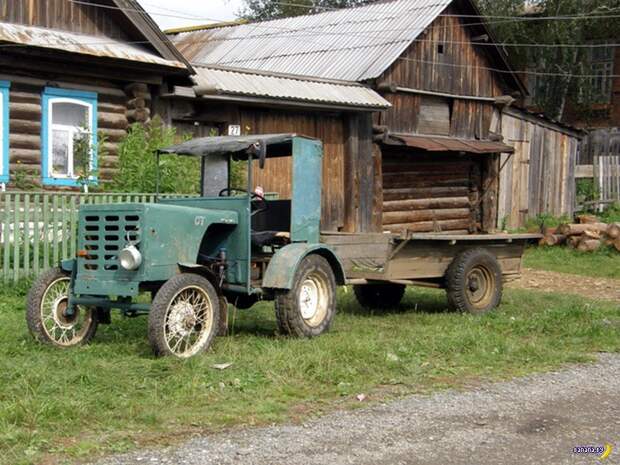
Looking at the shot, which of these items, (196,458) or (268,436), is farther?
(268,436)

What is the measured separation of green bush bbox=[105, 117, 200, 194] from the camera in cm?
1451

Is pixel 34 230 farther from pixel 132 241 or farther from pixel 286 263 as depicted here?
pixel 286 263

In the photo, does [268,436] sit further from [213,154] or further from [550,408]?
[213,154]

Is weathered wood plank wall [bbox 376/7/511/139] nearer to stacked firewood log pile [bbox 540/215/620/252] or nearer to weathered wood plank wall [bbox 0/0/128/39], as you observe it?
stacked firewood log pile [bbox 540/215/620/252]

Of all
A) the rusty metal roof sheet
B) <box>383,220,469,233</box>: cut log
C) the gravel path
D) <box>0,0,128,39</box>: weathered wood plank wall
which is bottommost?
the gravel path

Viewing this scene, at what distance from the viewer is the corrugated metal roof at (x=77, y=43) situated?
44.5ft

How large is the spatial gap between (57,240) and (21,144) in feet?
10.5

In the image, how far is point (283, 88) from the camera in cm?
1783

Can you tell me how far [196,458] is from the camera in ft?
15.9

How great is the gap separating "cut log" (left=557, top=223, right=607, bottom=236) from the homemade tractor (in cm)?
972

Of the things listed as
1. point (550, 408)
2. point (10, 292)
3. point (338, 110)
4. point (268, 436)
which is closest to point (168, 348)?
point (268, 436)

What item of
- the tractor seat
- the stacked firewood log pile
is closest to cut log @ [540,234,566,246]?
the stacked firewood log pile

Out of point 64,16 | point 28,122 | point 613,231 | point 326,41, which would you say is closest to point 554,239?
point 613,231

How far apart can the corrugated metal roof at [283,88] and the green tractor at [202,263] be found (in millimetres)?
7236
